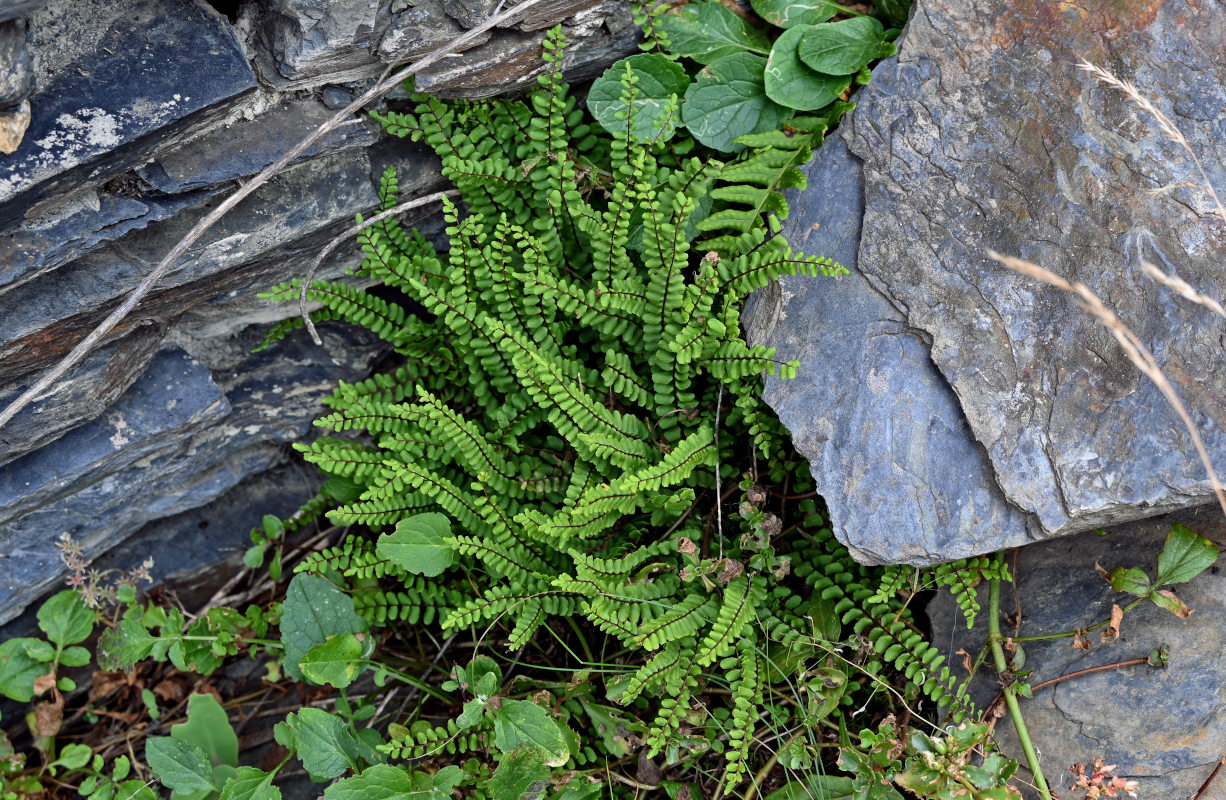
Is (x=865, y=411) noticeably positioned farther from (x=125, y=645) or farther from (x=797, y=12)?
(x=125, y=645)

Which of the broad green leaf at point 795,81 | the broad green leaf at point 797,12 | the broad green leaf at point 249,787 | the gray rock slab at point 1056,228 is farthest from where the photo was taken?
the broad green leaf at point 797,12

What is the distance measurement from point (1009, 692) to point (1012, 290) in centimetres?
151

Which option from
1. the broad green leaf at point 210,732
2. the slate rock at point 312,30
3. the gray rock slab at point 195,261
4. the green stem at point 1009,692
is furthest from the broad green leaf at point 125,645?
the green stem at point 1009,692

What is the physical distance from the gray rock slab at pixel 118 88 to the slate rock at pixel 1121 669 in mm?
3480

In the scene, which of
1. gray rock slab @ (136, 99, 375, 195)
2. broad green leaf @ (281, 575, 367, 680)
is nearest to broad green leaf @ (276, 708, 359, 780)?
broad green leaf @ (281, 575, 367, 680)

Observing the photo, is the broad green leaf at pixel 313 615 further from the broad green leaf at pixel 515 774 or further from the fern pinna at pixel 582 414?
the broad green leaf at pixel 515 774

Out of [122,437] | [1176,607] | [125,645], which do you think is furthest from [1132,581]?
[125,645]

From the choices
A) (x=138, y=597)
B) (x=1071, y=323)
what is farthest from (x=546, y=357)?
(x=138, y=597)

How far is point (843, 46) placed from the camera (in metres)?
3.67

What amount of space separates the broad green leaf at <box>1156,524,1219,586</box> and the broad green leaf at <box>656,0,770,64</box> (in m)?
2.48

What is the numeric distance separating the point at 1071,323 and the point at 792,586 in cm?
153

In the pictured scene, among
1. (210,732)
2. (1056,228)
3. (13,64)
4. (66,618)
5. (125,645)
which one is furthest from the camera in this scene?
(66,618)

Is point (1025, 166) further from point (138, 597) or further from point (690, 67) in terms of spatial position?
point (138, 597)

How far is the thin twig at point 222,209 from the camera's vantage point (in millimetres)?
3354
